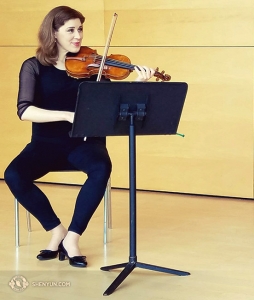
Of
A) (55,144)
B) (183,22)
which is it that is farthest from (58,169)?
(183,22)

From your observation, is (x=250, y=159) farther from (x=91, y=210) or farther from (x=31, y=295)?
(x=31, y=295)

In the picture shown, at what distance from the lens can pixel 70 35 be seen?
9.84 ft

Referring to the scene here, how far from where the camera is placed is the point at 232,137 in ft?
13.5

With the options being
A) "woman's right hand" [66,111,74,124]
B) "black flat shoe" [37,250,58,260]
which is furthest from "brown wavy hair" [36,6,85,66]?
"black flat shoe" [37,250,58,260]

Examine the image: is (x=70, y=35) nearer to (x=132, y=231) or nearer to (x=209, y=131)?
(x=132, y=231)

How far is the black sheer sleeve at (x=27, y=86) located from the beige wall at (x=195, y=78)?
1.36m

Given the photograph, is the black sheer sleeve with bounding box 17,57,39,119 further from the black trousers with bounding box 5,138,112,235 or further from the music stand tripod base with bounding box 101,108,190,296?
the music stand tripod base with bounding box 101,108,190,296

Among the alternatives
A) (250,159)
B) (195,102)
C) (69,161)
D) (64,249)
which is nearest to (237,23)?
(195,102)

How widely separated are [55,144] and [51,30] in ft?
1.60

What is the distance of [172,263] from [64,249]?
0.45m

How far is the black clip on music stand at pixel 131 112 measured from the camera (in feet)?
8.11

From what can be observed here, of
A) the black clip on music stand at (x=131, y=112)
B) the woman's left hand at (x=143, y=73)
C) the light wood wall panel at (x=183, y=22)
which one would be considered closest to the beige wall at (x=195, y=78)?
the light wood wall panel at (x=183, y=22)

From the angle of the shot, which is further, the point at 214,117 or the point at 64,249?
the point at 214,117

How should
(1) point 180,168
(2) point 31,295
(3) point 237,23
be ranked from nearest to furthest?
(2) point 31,295, (3) point 237,23, (1) point 180,168
